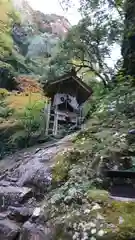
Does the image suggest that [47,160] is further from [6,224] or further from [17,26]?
[17,26]

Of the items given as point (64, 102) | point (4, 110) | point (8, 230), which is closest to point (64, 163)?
point (8, 230)

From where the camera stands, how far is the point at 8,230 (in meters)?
4.77

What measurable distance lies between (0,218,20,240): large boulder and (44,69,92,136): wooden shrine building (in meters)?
6.22

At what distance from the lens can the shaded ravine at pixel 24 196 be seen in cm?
452

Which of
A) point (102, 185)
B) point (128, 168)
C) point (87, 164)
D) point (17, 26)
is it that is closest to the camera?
point (102, 185)

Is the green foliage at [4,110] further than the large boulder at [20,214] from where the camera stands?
Yes

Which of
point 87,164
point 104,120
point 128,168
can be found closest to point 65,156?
point 87,164

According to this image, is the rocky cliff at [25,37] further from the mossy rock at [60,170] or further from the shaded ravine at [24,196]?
the mossy rock at [60,170]

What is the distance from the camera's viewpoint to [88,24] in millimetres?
13352

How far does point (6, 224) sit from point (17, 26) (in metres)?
21.6

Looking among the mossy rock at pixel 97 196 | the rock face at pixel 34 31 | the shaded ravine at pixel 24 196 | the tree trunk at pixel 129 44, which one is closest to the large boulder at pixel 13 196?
the shaded ravine at pixel 24 196

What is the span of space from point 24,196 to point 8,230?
107 cm

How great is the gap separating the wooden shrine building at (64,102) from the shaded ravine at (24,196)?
368 cm

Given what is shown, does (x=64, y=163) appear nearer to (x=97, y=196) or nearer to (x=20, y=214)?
(x=20, y=214)
